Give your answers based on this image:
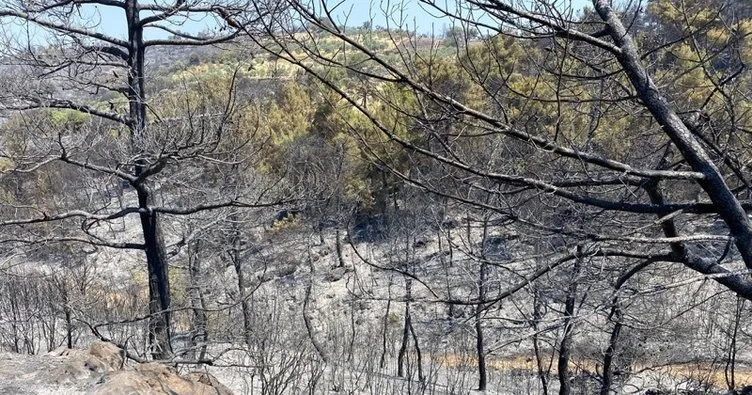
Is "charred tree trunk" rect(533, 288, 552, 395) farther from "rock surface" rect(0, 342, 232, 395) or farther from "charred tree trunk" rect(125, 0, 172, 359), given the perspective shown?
"charred tree trunk" rect(125, 0, 172, 359)

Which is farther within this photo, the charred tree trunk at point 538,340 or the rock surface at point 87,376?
the rock surface at point 87,376

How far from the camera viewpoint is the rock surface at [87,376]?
3.42m

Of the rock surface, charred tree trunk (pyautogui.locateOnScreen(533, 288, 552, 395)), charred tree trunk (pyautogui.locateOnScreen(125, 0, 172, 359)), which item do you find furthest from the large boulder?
charred tree trunk (pyautogui.locateOnScreen(533, 288, 552, 395))

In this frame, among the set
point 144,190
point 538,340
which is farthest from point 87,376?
point 538,340

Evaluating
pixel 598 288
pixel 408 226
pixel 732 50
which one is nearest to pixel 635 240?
pixel 598 288

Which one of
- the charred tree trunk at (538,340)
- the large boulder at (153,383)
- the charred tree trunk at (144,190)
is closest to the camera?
the charred tree trunk at (538,340)

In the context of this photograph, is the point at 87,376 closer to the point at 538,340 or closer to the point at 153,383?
the point at 153,383

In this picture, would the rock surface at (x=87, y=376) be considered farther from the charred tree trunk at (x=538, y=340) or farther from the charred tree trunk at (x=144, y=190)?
the charred tree trunk at (x=538, y=340)

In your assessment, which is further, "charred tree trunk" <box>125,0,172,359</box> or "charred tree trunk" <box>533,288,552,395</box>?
"charred tree trunk" <box>125,0,172,359</box>

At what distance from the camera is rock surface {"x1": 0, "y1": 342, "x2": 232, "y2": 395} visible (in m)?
3.42

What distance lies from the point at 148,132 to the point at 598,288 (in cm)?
409

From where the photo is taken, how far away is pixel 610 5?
110 inches

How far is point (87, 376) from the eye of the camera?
142 inches

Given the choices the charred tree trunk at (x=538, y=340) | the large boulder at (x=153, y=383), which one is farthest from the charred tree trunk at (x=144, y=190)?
the charred tree trunk at (x=538, y=340)
